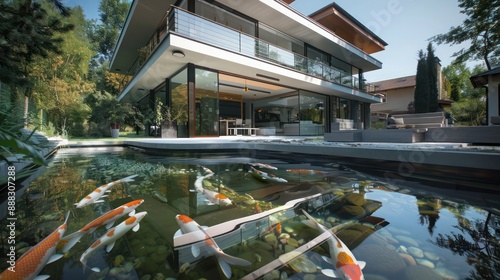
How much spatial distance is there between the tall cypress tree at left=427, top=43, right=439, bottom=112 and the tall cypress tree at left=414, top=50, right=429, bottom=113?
30 cm

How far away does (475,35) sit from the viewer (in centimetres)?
1241

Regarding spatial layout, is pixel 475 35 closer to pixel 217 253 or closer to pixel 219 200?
pixel 219 200

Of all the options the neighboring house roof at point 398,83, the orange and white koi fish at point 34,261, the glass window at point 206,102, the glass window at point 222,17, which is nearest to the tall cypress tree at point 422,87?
the neighboring house roof at point 398,83

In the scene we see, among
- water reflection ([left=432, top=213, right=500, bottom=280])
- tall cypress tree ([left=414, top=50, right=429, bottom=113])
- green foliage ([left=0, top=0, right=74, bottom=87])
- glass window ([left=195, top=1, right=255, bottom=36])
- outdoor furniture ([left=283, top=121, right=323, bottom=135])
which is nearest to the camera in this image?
water reflection ([left=432, top=213, right=500, bottom=280])

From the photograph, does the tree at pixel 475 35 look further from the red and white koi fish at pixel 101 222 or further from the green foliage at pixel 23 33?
the green foliage at pixel 23 33

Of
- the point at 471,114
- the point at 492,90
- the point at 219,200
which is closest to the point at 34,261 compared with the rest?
the point at 219,200

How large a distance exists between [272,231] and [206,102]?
7718 millimetres

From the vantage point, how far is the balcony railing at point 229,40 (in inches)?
266

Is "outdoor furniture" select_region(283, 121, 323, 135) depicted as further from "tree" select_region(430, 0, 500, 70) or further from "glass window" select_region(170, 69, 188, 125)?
"tree" select_region(430, 0, 500, 70)

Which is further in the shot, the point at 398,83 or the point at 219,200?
the point at 398,83

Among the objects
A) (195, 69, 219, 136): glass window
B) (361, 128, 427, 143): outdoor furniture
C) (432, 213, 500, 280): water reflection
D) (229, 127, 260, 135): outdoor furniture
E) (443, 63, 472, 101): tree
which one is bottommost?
(432, 213, 500, 280): water reflection

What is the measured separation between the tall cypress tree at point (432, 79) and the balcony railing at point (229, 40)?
28.7 feet

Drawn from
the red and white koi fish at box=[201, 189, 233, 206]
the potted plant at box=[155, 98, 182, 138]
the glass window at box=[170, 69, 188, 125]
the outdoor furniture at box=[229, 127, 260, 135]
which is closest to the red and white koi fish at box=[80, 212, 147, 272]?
the red and white koi fish at box=[201, 189, 233, 206]

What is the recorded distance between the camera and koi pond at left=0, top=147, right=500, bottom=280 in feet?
3.22
